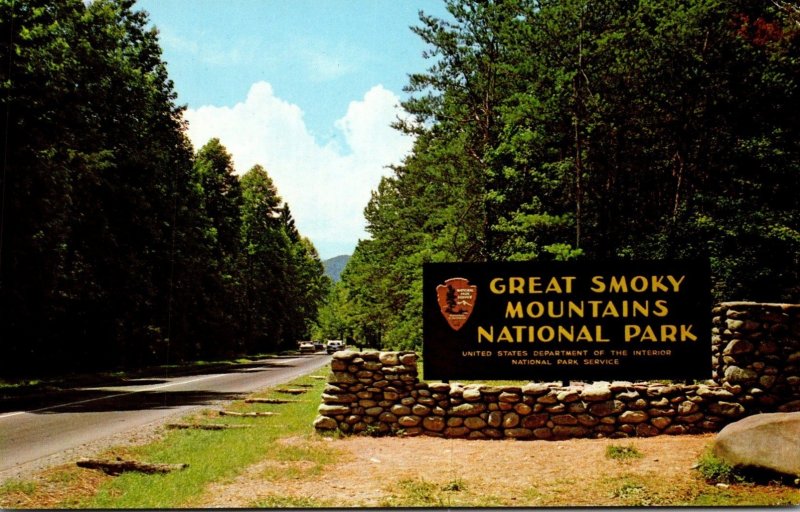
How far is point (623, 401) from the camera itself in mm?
10875

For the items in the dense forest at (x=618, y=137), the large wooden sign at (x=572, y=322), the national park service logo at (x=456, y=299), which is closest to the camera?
the large wooden sign at (x=572, y=322)

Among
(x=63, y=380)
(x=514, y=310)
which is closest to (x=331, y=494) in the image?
(x=514, y=310)

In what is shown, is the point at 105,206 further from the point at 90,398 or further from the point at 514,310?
the point at 514,310

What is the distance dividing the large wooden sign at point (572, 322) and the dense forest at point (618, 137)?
11.8 feet

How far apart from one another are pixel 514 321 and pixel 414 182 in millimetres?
13779

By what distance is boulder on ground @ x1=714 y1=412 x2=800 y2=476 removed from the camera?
7.64m

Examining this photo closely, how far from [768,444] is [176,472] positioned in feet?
24.8

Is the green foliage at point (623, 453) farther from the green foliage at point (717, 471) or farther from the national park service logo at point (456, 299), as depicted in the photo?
the national park service logo at point (456, 299)

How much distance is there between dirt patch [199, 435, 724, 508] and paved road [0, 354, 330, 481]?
3.58m

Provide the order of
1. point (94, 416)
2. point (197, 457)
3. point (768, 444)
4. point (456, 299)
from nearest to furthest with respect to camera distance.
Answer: point (768, 444)
point (197, 457)
point (456, 299)
point (94, 416)

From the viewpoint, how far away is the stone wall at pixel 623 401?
10703 millimetres

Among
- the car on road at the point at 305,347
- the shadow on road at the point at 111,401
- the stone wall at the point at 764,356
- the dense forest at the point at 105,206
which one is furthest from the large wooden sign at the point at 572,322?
the car on road at the point at 305,347

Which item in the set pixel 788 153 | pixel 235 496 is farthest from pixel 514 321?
pixel 788 153

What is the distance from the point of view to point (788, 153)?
50.7 ft
